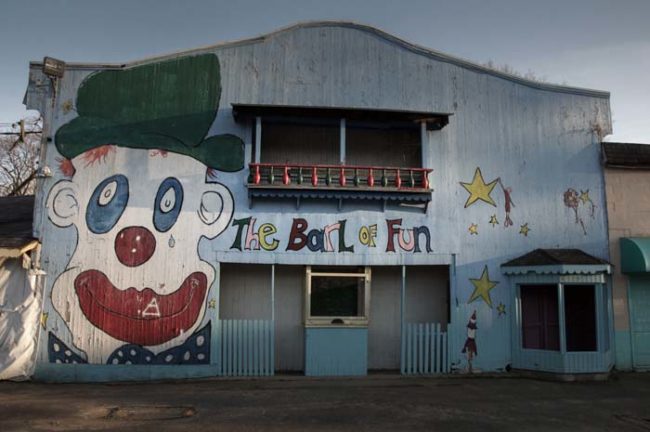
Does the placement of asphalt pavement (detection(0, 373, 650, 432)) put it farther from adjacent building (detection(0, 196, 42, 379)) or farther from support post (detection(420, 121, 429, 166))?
support post (detection(420, 121, 429, 166))

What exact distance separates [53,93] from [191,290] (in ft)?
17.8

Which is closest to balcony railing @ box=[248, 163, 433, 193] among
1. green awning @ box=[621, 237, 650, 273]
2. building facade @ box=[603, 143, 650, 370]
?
building facade @ box=[603, 143, 650, 370]

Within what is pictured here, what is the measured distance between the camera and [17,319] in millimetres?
11242

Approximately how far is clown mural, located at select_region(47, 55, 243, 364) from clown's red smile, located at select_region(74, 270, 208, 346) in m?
0.02

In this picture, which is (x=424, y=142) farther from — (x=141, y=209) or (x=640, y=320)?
(x=640, y=320)

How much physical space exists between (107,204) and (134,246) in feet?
3.68

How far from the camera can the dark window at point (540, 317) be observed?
41.0 ft

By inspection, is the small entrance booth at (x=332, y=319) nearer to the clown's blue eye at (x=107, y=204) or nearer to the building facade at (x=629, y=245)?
the clown's blue eye at (x=107, y=204)

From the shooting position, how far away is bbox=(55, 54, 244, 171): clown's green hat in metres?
12.1

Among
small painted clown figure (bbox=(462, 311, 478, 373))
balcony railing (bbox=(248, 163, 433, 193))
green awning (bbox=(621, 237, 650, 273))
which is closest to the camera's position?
balcony railing (bbox=(248, 163, 433, 193))

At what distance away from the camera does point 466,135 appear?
13008 mm

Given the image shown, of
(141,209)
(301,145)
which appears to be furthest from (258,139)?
(141,209)

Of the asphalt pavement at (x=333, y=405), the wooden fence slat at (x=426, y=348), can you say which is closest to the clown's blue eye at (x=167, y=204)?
the asphalt pavement at (x=333, y=405)

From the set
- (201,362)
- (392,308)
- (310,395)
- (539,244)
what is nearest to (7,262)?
(201,362)
